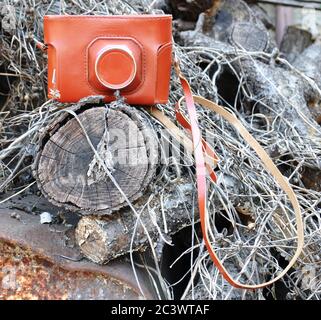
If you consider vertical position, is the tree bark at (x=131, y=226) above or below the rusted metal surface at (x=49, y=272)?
above

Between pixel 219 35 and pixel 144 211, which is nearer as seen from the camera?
pixel 144 211

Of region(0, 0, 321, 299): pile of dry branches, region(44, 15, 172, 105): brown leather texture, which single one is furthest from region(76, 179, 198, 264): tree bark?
region(44, 15, 172, 105): brown leather texture

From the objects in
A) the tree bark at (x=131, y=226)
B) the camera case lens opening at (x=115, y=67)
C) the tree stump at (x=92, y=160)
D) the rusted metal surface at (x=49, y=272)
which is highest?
the camera case lens opening at (x=115, y=67)

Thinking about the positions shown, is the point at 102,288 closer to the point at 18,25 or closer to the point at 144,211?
the point at 144,211

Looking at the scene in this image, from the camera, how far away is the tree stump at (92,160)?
4.35 ft

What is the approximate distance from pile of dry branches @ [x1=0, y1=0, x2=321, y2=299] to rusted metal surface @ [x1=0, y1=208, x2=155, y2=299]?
108 millimetres

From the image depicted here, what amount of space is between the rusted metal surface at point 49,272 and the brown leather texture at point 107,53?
38cm

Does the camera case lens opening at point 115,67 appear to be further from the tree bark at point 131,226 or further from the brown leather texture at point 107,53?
the tree bark at point 131,226

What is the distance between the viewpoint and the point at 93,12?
184 centimetres

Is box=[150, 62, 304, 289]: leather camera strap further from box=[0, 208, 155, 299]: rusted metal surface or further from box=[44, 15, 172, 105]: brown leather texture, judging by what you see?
box=[0, 208, 155, 299]: rusted metal surface

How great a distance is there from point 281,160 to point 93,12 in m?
0.79

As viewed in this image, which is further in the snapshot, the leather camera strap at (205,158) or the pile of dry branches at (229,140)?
the pile of dry branches at (229,140)

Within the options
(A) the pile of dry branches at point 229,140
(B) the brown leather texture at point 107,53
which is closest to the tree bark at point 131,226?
(A) the pile of dry branches at point 229,140

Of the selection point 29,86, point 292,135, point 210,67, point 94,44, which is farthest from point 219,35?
point 94,44
